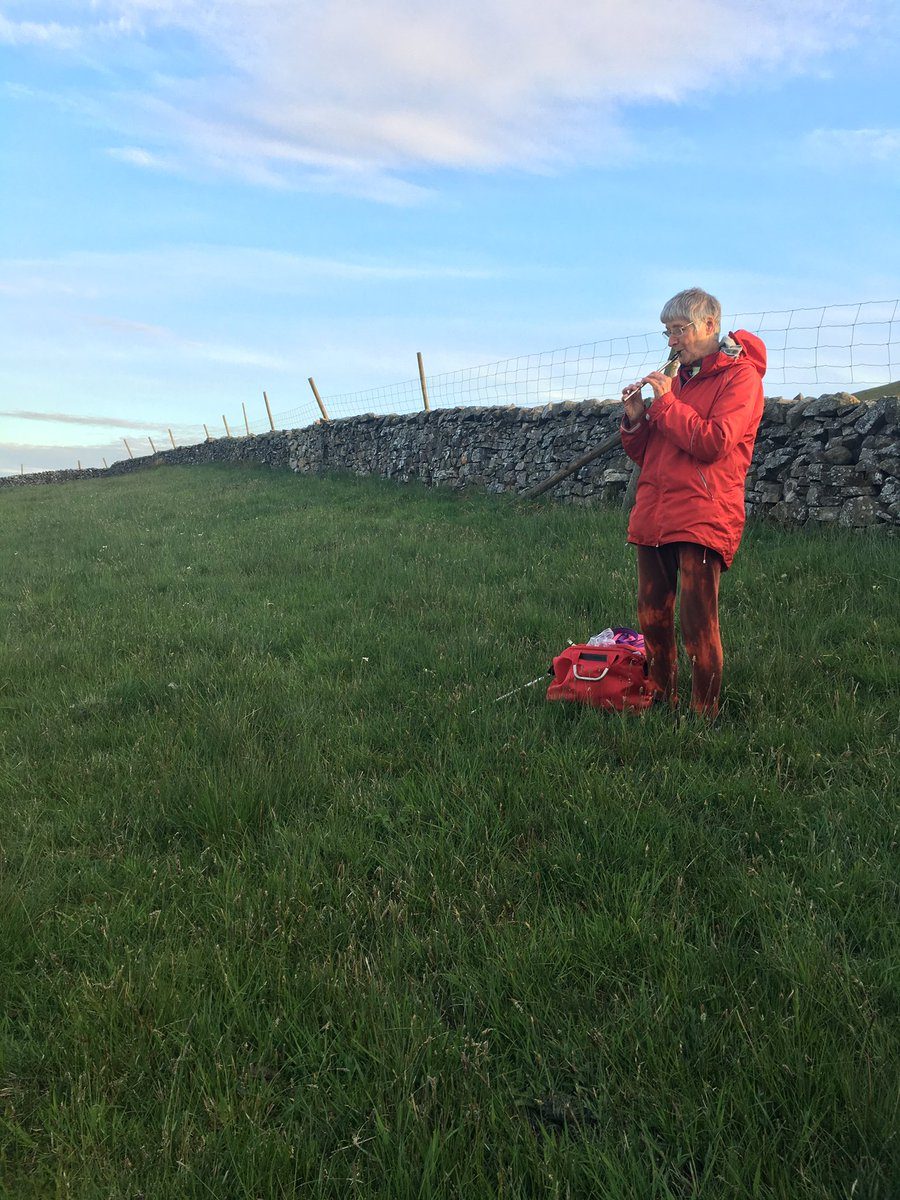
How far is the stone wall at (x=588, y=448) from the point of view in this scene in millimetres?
8492

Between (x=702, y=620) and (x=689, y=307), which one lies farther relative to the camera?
(x=702, y=620)

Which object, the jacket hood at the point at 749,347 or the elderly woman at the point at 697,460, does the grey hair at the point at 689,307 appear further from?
the jacket hood at the point at 749,347

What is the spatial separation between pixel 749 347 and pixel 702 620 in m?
1.61

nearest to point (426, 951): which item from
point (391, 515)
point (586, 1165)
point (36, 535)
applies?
point (586, 1165)

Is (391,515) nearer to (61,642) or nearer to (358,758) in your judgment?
(61,642)

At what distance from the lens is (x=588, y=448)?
13023 mm

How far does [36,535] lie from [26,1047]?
1519 cm

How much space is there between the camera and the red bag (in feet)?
A: 15.1

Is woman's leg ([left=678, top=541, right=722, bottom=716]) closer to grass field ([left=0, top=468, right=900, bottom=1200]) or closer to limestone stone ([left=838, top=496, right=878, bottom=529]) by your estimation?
grass field ([left=0, top=468, right=900, bottom=1200])

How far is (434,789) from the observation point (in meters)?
3.68

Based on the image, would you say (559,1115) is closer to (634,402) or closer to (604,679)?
(604,679)

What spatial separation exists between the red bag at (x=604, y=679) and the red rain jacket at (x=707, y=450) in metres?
0.80

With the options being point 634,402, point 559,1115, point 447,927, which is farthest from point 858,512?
point 559,1115

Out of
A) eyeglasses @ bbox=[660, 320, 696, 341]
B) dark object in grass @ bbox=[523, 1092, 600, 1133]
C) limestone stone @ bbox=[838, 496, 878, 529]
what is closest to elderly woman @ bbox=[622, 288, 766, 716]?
eyeglasses @ bbox=[660, 320, 696, 341]
